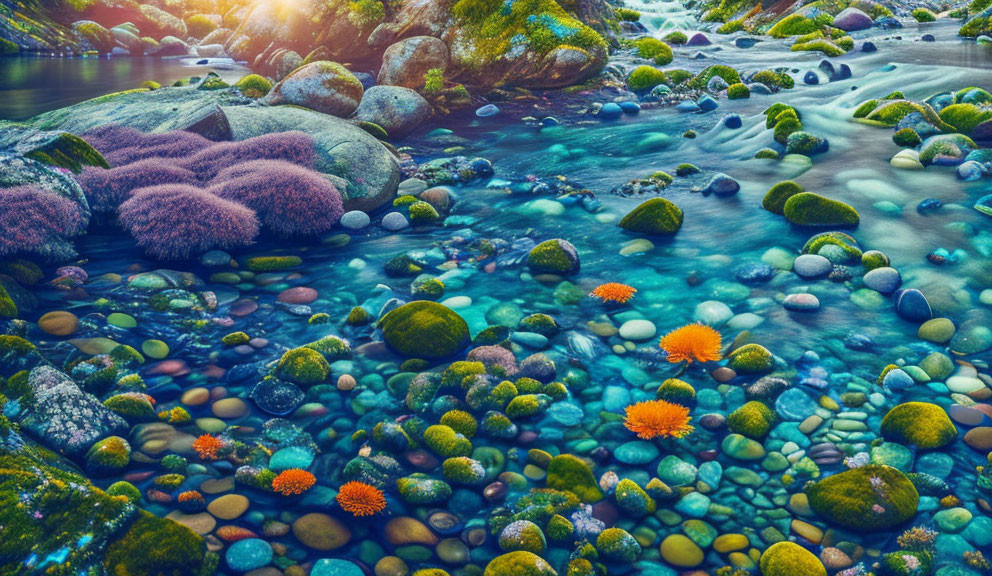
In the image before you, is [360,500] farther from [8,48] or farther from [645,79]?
[8,48]

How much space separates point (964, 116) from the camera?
9312 millimetres

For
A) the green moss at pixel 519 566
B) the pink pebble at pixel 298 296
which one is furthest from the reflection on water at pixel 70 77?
the green moss at pixel 519 566

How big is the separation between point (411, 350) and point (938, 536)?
3846mm

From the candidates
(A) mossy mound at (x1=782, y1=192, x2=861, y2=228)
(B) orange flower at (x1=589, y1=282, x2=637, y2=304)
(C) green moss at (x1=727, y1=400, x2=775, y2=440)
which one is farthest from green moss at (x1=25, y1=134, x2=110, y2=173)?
(A) mossy mound at (x1=782, y1=192, x2=861, y2=228)

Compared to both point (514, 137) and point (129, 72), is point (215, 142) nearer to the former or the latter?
point (514, 137)

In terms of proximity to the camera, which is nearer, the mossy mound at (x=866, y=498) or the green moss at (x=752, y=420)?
the mossy mound at (x=866, y=498)

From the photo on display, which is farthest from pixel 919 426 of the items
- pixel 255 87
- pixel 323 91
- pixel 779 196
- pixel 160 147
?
pixel 255 87

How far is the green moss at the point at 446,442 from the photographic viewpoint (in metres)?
4.48

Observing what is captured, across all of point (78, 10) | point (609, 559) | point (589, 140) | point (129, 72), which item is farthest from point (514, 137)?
point (78, 10)

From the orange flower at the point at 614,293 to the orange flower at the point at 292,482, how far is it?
10.9 feet

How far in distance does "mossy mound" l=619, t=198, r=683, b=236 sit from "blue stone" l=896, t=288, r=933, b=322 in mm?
2576

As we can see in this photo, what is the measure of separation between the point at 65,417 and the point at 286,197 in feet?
13.8

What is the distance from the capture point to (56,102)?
16.7 m

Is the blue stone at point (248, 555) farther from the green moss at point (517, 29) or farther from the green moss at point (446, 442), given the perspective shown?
the green moss at point (517, 29)
